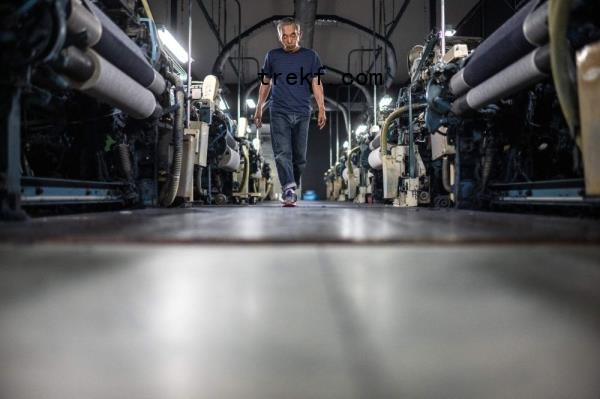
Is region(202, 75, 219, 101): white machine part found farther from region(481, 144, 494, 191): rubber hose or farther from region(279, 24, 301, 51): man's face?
region(481, 144, 494, 191): rubber hose

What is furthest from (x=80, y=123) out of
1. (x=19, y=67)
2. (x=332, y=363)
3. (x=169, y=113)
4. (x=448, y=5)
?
(x=448, y=5)

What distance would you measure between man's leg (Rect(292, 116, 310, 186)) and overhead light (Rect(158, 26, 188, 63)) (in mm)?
2031

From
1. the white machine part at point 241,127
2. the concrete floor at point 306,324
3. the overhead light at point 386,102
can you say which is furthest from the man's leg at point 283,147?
the white machine part at point 241,127

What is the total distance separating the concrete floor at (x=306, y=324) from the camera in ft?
1.98

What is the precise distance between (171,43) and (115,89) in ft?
10.7

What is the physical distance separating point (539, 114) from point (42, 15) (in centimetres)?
242

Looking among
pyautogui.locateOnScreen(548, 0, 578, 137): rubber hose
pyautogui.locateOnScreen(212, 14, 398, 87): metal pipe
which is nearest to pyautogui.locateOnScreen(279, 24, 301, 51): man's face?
pyautogui.locateOnScreen(548, 0, 578, 137): rubber hose

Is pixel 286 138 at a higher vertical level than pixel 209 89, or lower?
lower

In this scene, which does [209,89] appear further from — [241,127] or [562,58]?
[562,58]

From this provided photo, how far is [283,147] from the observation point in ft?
10.6

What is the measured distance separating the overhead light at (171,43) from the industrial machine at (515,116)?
9.00 ft

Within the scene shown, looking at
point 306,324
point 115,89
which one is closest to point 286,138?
point 115,89

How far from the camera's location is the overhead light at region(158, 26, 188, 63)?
446 cm

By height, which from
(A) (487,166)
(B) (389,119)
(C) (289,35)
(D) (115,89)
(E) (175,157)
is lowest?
(A) (487,166)
